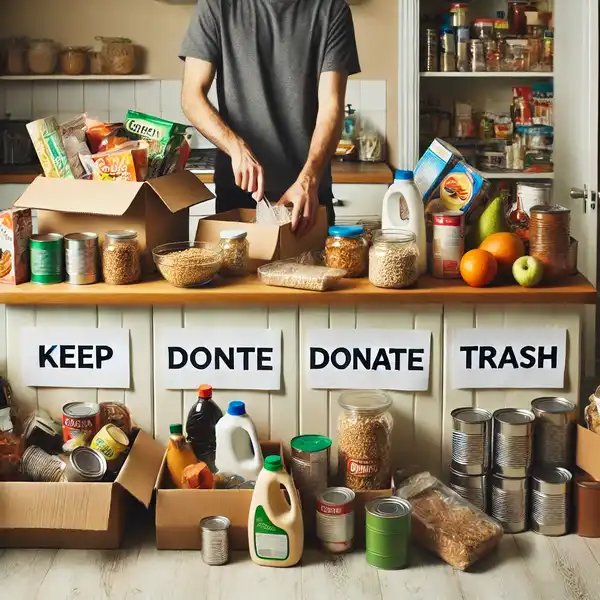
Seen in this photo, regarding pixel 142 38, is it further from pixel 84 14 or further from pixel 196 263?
pixel 196 263

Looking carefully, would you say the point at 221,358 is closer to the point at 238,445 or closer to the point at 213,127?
the point at 238,445

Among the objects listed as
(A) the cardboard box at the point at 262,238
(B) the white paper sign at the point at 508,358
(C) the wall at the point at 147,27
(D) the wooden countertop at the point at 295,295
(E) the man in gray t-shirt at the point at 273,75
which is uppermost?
(C) the wall at the point at 147,27

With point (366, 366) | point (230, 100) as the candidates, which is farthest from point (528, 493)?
point (230, 100)

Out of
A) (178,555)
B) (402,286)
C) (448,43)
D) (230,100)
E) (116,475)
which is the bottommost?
(178,555)

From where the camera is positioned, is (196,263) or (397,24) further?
(397,24)

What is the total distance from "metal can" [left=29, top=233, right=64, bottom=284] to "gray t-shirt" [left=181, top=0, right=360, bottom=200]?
978 millimetres

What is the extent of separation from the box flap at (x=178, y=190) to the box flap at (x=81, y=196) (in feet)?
0.17

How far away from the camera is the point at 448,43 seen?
468 cm

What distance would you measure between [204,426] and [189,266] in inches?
15.4

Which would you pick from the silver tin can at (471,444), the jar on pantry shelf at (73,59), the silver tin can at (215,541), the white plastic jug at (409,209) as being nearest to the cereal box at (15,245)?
the silver tin can at (215,541)

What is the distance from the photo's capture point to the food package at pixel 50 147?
243 centimetres

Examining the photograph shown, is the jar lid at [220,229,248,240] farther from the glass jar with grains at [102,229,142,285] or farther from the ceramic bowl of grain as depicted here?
the glass jar with grains at [102,229,142,285]

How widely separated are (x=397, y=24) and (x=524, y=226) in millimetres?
2634

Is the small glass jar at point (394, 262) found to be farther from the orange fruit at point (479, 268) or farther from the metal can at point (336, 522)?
the metal can at point (336, 522)
